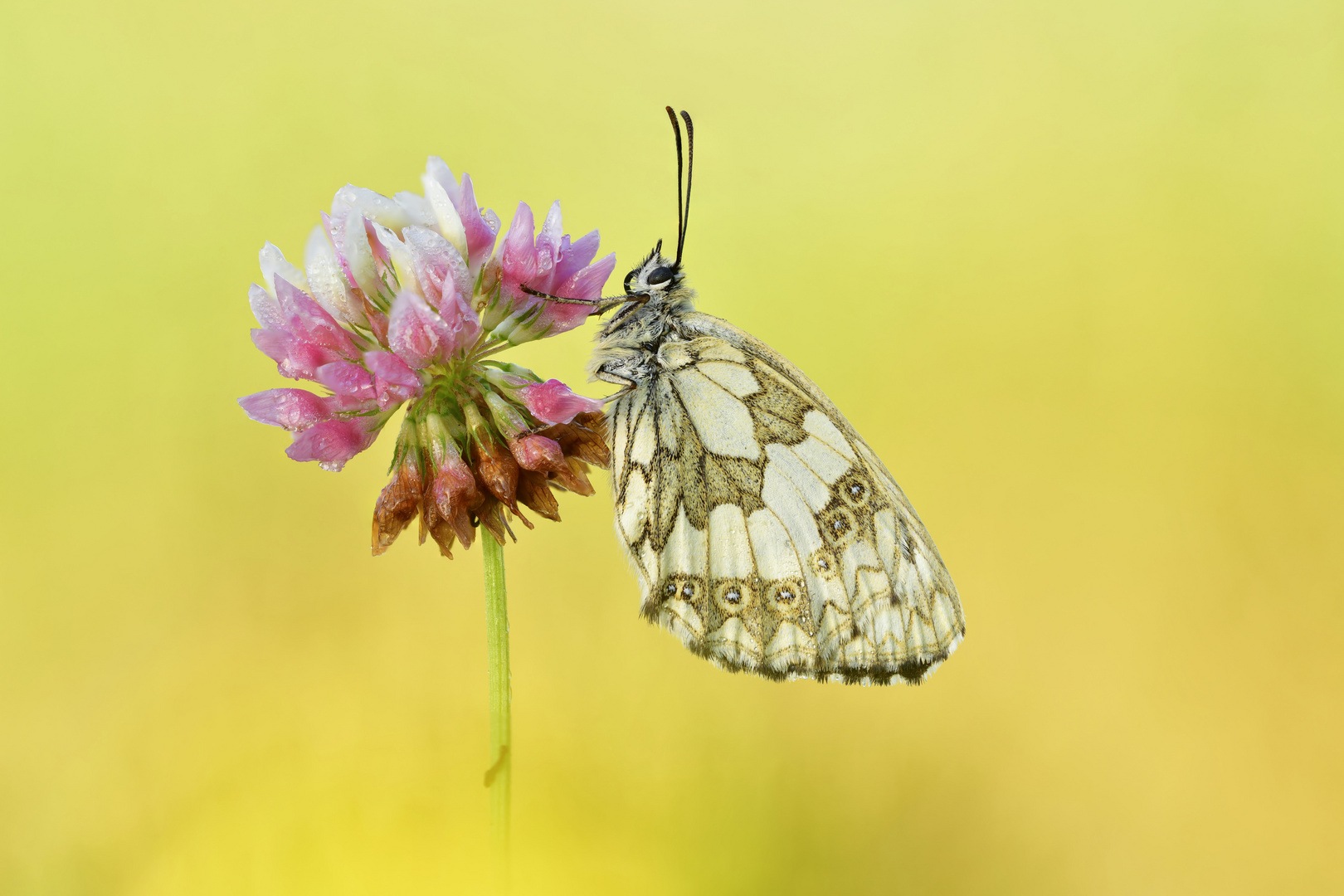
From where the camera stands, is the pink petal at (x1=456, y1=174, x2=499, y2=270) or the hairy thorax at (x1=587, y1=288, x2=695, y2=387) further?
the hairy thorax at (x1=587, y1=288, x2=695, y2=387)

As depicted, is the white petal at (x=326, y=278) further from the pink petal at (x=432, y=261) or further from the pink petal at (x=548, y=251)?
the pink petal at (x=548, y=251)

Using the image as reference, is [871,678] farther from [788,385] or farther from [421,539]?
[421,539]

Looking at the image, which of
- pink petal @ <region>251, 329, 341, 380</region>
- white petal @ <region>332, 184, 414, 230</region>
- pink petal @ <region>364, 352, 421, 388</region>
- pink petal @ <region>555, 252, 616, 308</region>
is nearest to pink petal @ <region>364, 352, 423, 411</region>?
pink petal @ <region>364, 352, 421, 388</region>

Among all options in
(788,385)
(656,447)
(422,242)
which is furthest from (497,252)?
(788,385)

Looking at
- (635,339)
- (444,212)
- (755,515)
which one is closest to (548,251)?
(444,212)

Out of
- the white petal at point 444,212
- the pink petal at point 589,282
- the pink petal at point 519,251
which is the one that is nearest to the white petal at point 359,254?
the white petal at point 444,212

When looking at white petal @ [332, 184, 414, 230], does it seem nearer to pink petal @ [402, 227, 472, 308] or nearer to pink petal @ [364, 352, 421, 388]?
pink petal @ [402, 227, 472, 308]
